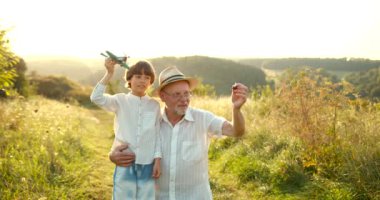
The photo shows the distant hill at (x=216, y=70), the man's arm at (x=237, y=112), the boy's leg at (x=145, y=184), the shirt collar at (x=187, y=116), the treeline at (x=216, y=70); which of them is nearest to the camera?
the man's arm at (x=237, y=112)

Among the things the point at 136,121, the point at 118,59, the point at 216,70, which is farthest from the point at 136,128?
the point at 216,70

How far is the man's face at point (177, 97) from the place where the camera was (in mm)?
3629

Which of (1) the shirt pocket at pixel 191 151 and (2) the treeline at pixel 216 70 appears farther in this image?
(2) the treeline at pixel 216 70

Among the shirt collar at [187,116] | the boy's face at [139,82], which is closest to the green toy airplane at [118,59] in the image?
the boy's face at [139,82]

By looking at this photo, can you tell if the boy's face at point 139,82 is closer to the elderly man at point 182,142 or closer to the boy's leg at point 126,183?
the elderly man at point 182,142

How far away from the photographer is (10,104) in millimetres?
11008

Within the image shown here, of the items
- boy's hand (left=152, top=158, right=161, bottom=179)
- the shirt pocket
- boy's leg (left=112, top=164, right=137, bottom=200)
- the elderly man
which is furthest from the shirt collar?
boy's leg (left=112, top=164, right=137, bottom=200)

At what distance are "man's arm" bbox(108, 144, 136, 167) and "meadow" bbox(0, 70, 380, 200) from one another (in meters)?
2.52

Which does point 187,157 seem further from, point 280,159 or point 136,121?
point 280,159

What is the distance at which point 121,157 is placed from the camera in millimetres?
3559

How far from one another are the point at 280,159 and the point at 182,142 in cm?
426

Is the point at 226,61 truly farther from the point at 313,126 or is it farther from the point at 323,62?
the point at 313,126

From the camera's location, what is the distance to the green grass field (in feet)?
19.6

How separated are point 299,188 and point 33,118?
6.72 m
